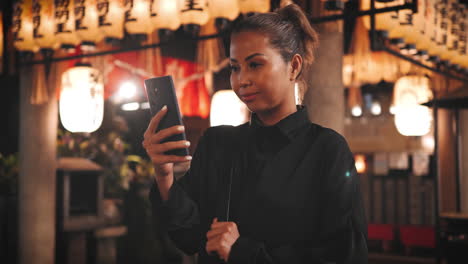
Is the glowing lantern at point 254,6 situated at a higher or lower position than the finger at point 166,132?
higher

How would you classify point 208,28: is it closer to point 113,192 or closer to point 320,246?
point 113,192

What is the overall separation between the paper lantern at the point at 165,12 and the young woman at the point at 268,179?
455cm

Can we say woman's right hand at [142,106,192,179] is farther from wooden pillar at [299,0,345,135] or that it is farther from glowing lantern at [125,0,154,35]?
glowing lantern at [125,0,154,35]

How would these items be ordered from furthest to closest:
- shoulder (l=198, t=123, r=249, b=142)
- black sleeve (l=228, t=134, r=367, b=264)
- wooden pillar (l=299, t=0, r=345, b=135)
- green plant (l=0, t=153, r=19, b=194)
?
green plant (l=0, t=153, r=19, b=194) < wooden pillar (l=299, t=0, r=345, b=135) < shoulder (l=198, t=123, r=249, b=142) < black sleeve (l=228, t=134, r=367, b=264)

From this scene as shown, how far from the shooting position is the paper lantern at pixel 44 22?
677cm

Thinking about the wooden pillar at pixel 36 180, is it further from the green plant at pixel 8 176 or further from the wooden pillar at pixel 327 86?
the wooden pillar at pixel 327 86

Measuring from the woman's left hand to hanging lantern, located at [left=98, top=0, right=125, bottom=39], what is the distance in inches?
208

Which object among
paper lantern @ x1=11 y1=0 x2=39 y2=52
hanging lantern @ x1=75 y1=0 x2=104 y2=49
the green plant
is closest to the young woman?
hanging lantern @ x1=75 y1=0 x2=104 y2=49

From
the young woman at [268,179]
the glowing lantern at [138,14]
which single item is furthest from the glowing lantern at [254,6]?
the young woman at [268,179]

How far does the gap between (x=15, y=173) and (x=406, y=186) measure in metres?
11.2

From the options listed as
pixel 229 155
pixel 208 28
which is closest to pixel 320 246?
pixel 229 155

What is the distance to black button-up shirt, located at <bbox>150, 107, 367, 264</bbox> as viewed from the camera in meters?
1.40

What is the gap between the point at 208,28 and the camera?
716 cm

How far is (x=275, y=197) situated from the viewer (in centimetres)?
145
